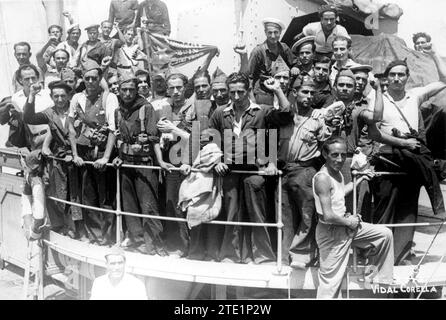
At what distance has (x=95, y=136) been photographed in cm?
411

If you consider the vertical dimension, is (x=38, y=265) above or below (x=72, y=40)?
below

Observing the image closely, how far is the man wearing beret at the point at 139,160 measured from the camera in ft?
12.5

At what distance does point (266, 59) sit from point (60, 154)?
6.48 feet

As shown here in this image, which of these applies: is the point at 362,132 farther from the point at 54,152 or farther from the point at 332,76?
the point at 54,152

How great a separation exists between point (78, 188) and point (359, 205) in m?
2.39

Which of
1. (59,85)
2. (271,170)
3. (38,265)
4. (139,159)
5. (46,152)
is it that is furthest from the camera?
(38,265)

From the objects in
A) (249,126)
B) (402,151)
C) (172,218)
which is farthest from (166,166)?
(402,151)

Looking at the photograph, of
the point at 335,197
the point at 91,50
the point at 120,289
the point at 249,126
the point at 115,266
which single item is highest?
the point at 91,50

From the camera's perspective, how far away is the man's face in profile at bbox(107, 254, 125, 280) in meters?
3.53

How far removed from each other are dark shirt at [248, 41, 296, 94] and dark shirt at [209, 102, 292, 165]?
3.02ft

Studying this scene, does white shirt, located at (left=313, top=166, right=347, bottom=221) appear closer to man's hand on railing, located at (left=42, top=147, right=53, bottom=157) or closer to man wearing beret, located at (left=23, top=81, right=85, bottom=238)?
man wearing beret, located at (left=23, top=81, right=85, bottom=238)

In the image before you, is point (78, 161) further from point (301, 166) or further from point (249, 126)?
point (301, 166)

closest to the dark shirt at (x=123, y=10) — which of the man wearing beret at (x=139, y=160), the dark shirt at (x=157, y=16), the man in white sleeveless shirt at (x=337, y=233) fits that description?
the dark shirt at (x=157, y=16)

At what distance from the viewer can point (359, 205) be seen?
3.85 m
